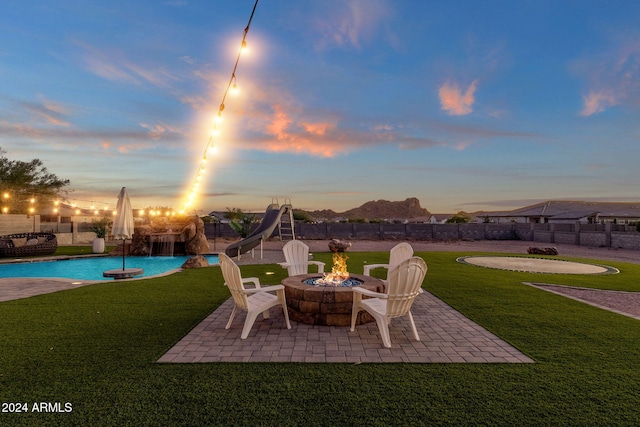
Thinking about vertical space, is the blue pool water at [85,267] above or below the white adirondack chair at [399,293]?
below

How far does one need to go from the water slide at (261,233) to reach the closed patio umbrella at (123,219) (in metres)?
5.05

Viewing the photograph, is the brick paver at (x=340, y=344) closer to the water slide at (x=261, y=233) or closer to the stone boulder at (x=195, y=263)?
the stone boulder at (x=195, y=263)

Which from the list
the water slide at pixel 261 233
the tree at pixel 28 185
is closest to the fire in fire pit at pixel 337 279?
the water slide at pixel 261 233

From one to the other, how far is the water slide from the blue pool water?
186 cm

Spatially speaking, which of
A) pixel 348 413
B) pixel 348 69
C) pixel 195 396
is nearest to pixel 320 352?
pixel 348 413

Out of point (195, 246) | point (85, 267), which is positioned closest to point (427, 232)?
point (195, 246)

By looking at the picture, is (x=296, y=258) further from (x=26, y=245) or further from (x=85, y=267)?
(x=26, y=245)

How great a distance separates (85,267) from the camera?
512 inches

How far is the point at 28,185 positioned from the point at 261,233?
33108 mm

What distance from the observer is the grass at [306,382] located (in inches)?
101

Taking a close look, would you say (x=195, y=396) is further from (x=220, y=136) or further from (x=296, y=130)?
(x=296, y=130)

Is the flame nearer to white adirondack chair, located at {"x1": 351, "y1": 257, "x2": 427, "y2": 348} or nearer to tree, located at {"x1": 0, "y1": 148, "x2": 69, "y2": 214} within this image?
white adirondack chair, located at {"x1": 351, "y1": 257, "x2": 427, "y2": 348}

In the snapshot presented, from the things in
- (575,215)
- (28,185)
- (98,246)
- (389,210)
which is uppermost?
(28,185)

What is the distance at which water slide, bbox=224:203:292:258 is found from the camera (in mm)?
14461
